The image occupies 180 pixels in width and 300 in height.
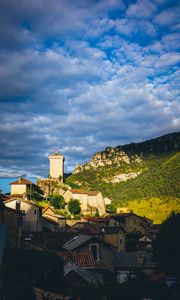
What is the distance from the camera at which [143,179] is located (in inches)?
5960

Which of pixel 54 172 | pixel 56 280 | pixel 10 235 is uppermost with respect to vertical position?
pixel 54 172

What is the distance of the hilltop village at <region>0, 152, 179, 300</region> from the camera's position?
22253mm

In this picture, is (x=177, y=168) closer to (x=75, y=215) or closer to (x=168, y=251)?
(x=75, y=215)

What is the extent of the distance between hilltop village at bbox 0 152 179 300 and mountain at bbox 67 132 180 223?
3410 centimetres

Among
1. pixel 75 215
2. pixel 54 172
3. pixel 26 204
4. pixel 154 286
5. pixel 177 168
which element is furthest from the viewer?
pixel 177 168

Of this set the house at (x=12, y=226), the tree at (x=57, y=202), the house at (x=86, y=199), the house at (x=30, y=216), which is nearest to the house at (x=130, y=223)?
the tree at (x=57, y=202)

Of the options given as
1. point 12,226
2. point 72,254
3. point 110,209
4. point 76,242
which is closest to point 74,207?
point 110,209

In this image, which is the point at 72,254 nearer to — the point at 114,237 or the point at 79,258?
the point at 79,258

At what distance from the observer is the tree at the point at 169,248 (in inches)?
1534

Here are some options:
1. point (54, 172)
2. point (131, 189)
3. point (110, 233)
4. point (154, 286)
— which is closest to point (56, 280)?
point (154, 286)

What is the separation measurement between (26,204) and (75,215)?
35.6 m

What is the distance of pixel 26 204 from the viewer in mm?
58719

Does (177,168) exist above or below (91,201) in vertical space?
above

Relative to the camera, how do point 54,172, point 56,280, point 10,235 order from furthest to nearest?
point 54,172, point 10,235, point 56,280
